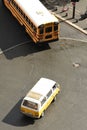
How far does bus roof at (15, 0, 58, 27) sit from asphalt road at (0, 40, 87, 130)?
2774 millimetres

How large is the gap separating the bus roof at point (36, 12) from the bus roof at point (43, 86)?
7.10m

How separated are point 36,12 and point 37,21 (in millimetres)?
1744

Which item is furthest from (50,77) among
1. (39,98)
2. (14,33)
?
(14,33)

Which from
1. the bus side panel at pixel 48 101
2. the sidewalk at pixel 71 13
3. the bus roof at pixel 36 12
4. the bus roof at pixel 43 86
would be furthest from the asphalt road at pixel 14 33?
the bus side panel at pixel 48 101

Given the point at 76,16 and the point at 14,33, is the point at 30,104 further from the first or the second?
the point at 76,16

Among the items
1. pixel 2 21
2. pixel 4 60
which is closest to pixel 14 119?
pixel 4 60

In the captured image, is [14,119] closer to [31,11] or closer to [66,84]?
[66,84]

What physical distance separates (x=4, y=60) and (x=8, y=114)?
24.3 ft

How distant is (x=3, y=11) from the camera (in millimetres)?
42812

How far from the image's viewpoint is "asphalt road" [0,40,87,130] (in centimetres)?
2734

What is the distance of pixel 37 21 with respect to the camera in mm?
34719

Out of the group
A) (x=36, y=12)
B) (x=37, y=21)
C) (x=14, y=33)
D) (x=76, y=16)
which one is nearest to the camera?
(x=37, y=21)

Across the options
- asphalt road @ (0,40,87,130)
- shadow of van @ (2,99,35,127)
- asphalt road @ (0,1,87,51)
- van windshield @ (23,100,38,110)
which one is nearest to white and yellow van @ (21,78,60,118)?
van windshield @ (23,100,38,110)

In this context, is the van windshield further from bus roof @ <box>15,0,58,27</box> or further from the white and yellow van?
bus roof @ <box>15,0,58,27</box>
